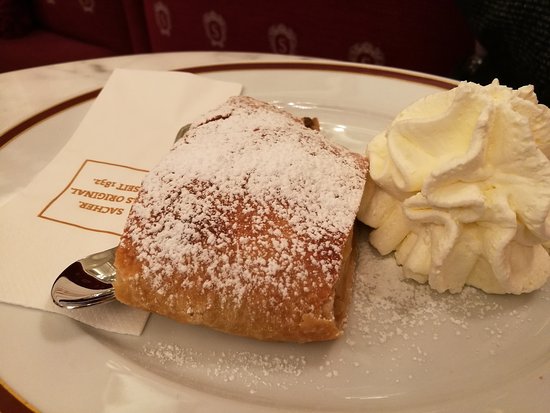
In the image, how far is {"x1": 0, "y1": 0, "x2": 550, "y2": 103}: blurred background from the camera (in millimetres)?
1188

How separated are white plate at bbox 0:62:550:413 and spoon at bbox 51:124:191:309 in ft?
0.11

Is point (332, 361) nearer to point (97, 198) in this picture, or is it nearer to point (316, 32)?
point (97, 198)

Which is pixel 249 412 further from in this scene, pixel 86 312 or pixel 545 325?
pixel 545 325

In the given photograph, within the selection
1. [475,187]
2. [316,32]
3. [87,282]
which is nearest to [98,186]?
[87,282]

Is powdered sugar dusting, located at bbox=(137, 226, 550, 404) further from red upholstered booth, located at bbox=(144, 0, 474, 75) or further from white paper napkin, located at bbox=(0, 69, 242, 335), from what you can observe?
red upholstered booth, located at bbox=(144, 0, 474, 75)

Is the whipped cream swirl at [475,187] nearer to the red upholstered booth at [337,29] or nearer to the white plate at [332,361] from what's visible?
the white plate at [332,361]

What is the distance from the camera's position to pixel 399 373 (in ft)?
2.14

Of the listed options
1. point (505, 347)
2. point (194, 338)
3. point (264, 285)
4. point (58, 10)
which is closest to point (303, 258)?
point (264, 285)

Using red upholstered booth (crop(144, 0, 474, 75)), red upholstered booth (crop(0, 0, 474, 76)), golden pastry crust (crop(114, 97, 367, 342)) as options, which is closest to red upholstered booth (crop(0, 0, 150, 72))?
red upholstered booth (crop(0, 0, 474, 76))

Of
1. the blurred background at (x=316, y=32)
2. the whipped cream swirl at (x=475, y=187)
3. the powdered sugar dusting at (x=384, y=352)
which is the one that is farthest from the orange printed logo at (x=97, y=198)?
the blurred background at (x=316, y=32)

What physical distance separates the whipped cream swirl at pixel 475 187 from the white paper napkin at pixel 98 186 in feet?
1.49

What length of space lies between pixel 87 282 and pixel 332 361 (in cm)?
37

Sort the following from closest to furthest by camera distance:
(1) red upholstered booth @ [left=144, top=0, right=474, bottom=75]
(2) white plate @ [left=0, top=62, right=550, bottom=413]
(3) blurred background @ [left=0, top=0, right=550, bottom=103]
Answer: (2) white plate @ [left=0, top=62, right=550, bottom=413] → (3) blurred background @ [left=0, top=0, right=550, bottom=103] → (1) red upholstered booth @ [left=144, top=0, right=474, bottom=75]

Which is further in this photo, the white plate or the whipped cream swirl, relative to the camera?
the whipped cream swirl
